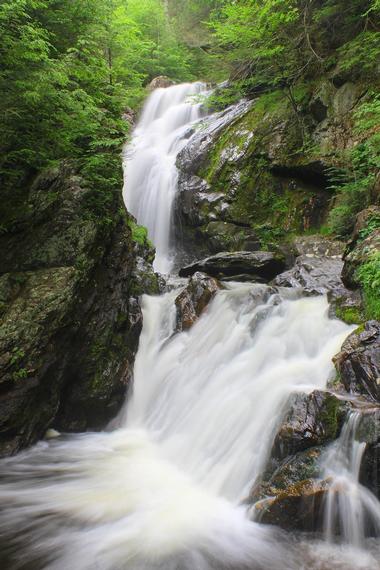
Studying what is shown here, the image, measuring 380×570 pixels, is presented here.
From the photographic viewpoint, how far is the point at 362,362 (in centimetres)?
464

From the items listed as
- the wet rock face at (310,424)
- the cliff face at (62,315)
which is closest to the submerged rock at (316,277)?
the wet rock face at (310,424)

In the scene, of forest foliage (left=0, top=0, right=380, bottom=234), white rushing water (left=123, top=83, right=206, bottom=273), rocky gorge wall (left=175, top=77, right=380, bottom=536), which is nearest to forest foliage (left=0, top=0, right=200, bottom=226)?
forest foliage (left=0, top=0, right=380, bottom=234)

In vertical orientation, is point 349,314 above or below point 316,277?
below

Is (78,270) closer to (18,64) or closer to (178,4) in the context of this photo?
(18,64)

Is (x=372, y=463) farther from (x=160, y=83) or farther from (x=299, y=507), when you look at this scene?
(x=160, y=83)

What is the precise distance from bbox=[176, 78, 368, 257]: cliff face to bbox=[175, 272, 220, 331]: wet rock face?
356cm

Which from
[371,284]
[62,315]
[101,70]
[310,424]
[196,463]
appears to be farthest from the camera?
[101,70]

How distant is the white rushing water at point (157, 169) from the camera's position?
12.8 metres

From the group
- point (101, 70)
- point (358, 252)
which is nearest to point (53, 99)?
point (101, 70)

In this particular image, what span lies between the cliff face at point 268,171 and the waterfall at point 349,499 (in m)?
7.71

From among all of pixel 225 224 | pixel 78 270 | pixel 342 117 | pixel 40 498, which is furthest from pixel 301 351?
pixel 342 117

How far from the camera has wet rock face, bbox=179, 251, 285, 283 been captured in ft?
30.7

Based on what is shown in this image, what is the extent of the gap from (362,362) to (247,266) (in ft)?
16.3

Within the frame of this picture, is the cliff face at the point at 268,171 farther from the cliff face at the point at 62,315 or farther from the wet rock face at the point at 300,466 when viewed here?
the wet rock face at the point at 300,466
